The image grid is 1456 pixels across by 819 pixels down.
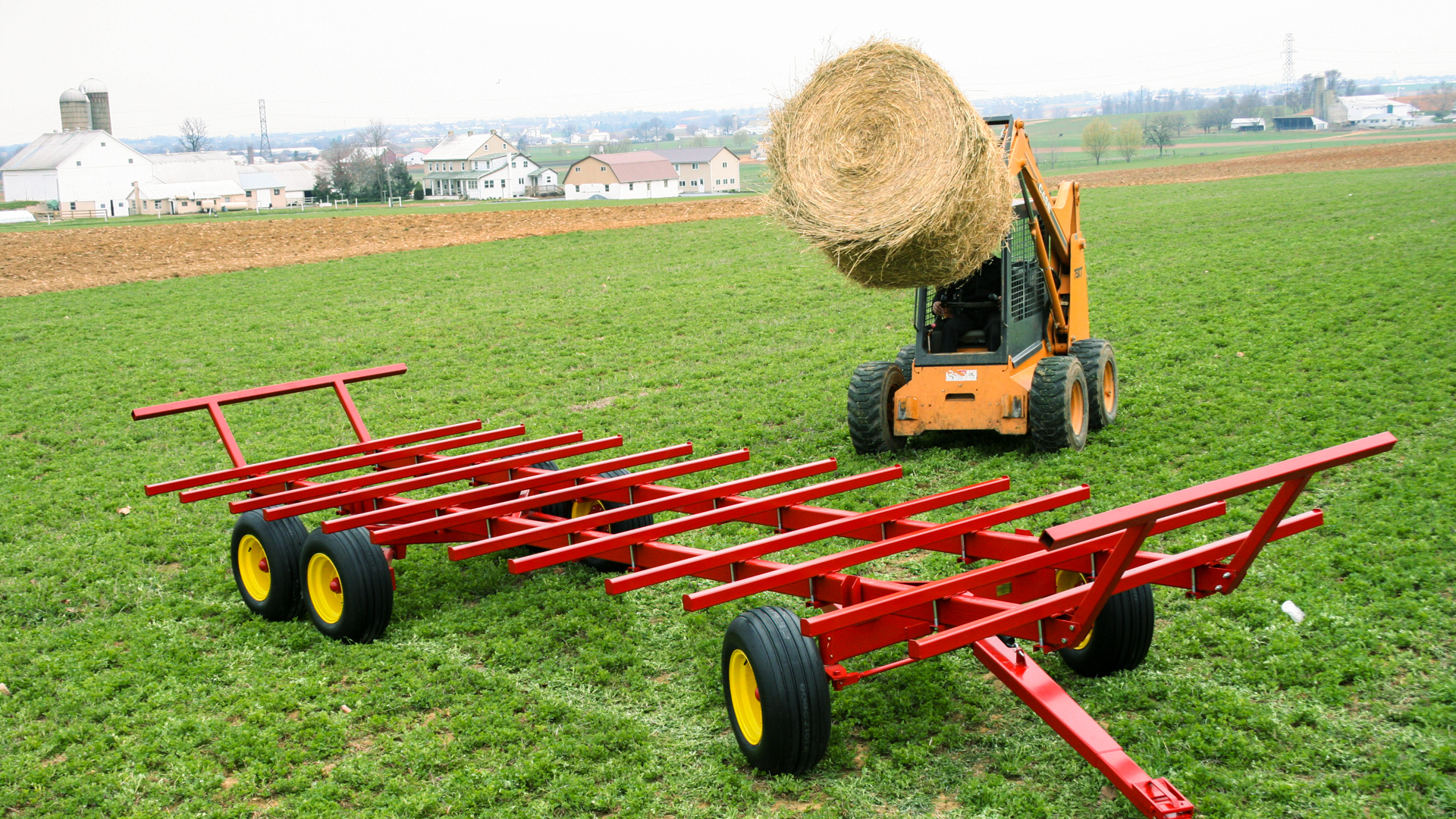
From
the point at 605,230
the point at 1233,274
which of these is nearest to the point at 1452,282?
the point at 1233,274

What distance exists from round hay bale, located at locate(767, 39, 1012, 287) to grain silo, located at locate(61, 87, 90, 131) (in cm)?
12132

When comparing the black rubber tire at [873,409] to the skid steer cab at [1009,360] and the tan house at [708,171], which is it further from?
the tan house at [708,171]

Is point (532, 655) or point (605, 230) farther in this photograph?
point (605, 230)

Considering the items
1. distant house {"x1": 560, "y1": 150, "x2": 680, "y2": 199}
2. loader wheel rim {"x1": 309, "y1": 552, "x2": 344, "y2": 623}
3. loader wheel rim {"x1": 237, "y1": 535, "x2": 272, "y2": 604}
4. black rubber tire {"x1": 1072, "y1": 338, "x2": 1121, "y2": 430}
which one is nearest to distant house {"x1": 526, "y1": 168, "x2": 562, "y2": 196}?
distant house {"x1": 560, "y1": 150, "x2": 680, "y2": 199}

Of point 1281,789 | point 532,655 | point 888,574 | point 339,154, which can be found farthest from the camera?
point 339,154

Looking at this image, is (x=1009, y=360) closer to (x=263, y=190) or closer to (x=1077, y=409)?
(x=1077, y=409)

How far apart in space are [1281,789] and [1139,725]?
0.67 m

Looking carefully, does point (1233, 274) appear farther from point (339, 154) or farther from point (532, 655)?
point (339, 154)

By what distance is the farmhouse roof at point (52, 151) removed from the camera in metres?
91.9

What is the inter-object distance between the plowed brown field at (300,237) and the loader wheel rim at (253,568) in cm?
1854

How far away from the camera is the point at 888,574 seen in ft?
22.3

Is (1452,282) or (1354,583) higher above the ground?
(1452,282)

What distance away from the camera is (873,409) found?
918 centimetres

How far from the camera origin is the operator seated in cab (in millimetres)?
9422
